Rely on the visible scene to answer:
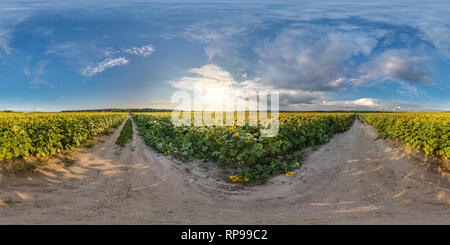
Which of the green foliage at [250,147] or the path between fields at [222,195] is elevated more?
the green foliage at [250,147]

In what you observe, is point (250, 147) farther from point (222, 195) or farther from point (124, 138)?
point (124, 138)

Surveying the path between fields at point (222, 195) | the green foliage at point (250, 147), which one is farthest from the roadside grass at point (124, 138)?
the path between fields at point (222, 195)

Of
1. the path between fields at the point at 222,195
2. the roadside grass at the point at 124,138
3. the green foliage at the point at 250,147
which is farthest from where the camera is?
the roadside grass at the point at 124,138

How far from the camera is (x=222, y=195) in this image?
6184 mm

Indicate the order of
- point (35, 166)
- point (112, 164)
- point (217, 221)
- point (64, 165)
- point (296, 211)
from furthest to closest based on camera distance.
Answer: point (112, 164) → point (64, 165) → point (35, 166) → point (296, 211) → point (217, 221)

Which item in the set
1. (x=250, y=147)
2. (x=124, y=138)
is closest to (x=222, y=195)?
(x=250, y=147)

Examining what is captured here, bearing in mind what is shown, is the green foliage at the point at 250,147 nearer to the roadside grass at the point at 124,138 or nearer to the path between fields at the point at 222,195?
the path between fields at the point at 222,195

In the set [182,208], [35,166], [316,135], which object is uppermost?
[316,135]

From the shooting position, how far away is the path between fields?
474cm

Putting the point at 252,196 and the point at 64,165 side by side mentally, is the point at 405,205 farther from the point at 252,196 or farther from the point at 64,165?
Answer: the point at 64,165

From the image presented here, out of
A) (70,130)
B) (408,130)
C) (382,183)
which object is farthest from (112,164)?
(408,130)

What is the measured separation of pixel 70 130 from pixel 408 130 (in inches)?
591

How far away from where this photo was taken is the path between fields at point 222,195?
187 inches

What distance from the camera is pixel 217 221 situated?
4566 millimetres
